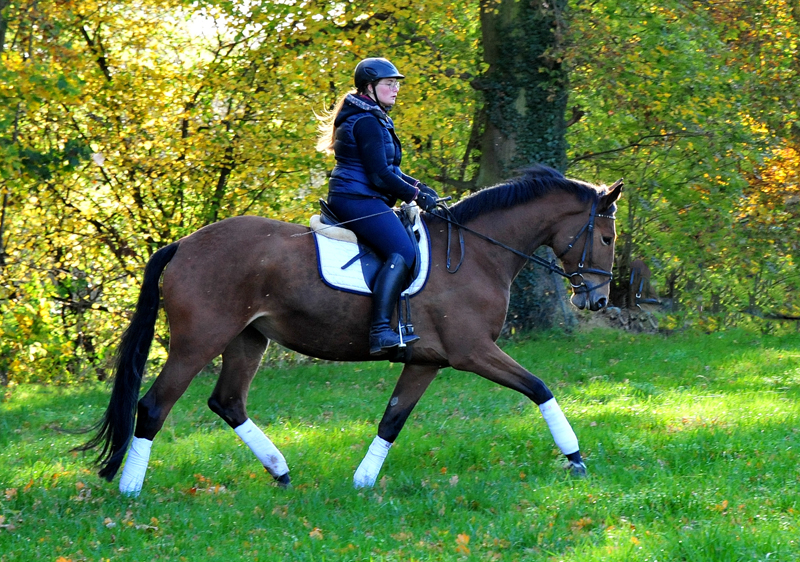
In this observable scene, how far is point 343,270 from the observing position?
6672 mm

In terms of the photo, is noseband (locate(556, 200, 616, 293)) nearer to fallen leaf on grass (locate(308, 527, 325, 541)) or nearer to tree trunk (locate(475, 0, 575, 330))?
fallen leaf on grass (locate(308, 527, 325, 541))

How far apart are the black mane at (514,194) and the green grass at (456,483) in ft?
6.94

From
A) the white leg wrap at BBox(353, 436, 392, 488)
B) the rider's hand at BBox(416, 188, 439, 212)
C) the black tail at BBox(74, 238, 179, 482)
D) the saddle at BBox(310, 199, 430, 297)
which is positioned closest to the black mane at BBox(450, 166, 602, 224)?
the rider's hand at BBox(416, 188, 439, 212)

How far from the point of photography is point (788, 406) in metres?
8.50

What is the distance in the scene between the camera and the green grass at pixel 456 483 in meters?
5.23

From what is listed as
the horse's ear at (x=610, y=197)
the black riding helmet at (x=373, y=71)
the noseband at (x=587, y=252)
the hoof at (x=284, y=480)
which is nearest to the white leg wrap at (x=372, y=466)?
the hoof at (x=284, y=480)

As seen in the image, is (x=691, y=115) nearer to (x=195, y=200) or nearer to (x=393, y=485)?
(x=195, y=200)

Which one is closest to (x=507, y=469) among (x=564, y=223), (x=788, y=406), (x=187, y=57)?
(x=564, y=223)

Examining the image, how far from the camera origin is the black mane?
718cm

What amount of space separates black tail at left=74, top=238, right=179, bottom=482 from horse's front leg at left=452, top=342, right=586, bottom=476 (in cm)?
246

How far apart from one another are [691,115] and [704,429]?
843 centimetres

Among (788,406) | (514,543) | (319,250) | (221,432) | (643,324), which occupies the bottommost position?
(643,324)

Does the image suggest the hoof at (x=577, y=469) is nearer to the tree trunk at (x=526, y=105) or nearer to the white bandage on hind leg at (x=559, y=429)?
the white bandage on hind leg at (x=559, y=429)

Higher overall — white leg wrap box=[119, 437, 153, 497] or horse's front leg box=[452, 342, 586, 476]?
horse's front leg box=[452, 342, 586, 476]
